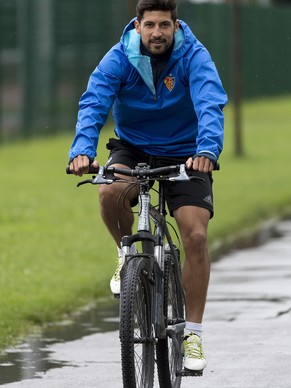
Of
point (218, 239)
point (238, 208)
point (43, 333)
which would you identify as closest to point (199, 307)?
point (43, 333)

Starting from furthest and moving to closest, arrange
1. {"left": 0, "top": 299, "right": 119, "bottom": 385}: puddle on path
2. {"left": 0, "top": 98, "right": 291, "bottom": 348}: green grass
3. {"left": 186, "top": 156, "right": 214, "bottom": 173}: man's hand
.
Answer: {"left": 0, "top": 98, "right": 291, "bottom": 348}: green grass → {"left": 0, "top": 299, "right": 119, "bottom": 385}: puddle on path → {"left": 186, "top": 156, "right": 214, "bottom": 173}: man's hand

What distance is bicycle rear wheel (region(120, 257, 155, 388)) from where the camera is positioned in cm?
638

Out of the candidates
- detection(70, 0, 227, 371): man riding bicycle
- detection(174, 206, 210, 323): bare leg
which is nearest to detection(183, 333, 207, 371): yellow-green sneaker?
detection(70, 0, 227, 371): man riding bicycle

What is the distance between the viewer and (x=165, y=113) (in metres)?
7.23

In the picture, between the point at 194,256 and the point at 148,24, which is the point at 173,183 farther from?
the point at 148,24

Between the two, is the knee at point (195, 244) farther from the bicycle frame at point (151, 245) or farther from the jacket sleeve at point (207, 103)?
the jacket sleeve at point (207, 103)

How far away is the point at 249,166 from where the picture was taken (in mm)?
24328

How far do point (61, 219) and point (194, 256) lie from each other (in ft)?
28.9

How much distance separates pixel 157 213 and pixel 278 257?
631cm

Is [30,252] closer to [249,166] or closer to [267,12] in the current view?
[249,166]

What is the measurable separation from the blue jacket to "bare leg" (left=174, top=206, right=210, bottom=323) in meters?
0.35

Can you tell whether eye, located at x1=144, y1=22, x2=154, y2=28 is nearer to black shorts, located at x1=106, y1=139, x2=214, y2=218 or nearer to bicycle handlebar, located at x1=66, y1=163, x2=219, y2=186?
black shorts, located at x1=106, y1=139, x2=214, y2=218

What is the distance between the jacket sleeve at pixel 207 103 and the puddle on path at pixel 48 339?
1.85m

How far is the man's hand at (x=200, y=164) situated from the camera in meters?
6.69
